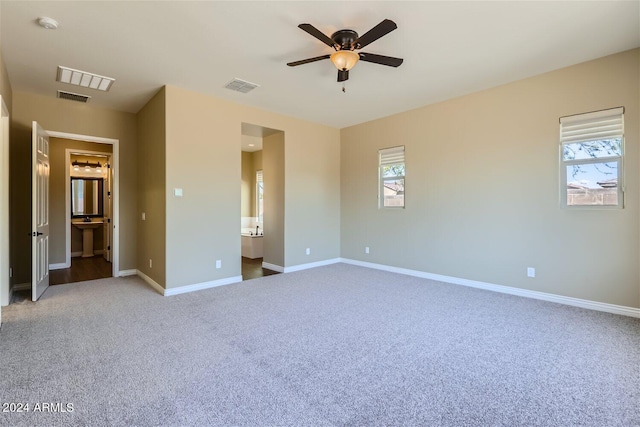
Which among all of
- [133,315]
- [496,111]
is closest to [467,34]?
[496,111]

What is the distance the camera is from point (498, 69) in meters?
3.67

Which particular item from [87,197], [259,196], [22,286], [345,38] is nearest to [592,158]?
[345,38]

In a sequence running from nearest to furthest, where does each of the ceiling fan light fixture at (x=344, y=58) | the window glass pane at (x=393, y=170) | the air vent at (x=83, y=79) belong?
the ceiling fan light fixture at (x=344, y=58)
the air vent at (x=83, y=79)
the window glass pane at (x=393, y=170)

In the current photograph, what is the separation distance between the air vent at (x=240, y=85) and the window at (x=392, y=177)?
2.71 meters

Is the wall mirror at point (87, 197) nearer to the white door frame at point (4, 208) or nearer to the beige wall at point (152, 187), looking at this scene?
the beige wall at point (152, 187)

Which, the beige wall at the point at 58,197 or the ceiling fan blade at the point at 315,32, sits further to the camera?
the beige wall at the point at 58,197

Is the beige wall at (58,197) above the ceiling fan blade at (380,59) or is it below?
below

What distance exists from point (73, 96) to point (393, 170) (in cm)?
524

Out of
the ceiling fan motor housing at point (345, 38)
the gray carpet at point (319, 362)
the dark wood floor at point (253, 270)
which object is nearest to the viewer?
the gray carpet at point (319, 362)

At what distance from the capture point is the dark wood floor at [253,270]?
208 inches

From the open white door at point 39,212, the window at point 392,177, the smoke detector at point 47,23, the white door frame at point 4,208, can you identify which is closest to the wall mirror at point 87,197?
the open white door at point 39,212

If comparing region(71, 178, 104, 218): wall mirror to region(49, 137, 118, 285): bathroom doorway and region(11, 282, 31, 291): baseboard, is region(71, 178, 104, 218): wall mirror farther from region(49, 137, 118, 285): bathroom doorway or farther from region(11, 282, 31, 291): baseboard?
region(11, 282, 31, 291): baseboard

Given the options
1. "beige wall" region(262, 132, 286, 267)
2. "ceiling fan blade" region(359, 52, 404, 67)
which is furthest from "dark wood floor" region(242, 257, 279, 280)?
"ceiling fan blade" region(359, 52, 404, 67)

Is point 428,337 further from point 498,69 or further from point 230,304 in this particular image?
point 498,69
